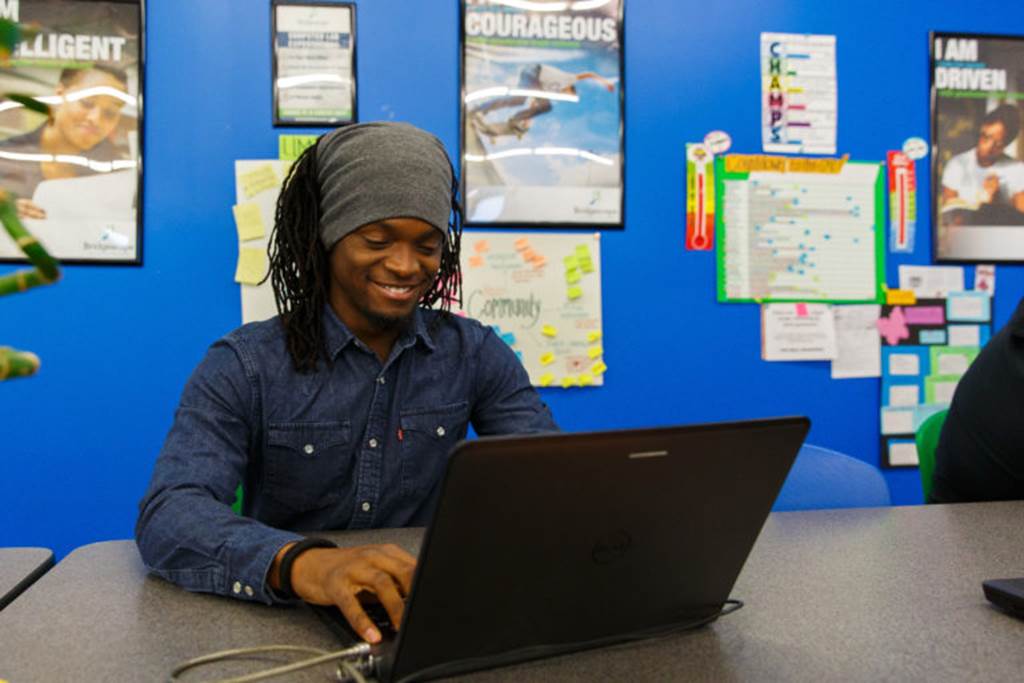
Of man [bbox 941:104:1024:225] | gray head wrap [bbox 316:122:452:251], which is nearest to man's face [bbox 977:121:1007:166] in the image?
man [bbox 941:104:1024:225]

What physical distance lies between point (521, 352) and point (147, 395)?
40.0 inches

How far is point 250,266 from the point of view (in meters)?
2.23

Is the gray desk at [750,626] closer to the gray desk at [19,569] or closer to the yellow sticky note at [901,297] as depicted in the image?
the gray desk at [19,569]

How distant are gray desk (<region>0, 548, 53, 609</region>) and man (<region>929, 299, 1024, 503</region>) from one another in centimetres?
155

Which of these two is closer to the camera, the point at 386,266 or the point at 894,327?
the point at 386,266

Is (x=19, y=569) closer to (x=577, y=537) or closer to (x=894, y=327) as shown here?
(x=577, y=537)

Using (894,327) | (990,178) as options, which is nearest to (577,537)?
(894,327)

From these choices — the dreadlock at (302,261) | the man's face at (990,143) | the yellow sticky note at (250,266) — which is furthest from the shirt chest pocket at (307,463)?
the man's face at (990,143)

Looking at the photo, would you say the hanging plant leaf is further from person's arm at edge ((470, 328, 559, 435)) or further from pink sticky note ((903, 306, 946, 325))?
pink sticky note ((903, 306, 946, 325))

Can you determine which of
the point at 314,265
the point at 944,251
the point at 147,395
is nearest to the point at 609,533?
the point at 314,265

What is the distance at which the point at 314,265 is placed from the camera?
1.38 metres

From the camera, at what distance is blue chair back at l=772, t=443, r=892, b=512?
152 cm

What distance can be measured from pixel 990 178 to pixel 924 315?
48 centimetres

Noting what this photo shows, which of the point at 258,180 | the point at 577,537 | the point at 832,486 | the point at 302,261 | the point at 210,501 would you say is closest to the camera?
the point at 577,537
